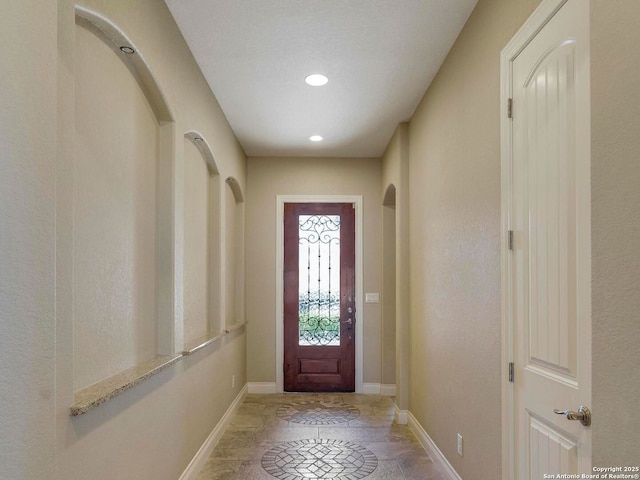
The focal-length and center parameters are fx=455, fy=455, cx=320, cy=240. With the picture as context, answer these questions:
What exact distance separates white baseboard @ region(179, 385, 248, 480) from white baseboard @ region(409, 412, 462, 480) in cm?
165

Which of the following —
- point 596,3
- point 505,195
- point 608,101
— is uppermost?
point 596,3

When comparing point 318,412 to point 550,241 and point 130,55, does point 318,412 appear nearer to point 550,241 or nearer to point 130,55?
point 550,241

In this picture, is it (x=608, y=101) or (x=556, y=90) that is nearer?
(x=608, y=101)

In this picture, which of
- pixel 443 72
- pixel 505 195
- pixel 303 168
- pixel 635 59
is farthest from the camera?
pixel 303 168

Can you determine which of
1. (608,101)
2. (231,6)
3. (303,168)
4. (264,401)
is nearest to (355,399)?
(264,401)

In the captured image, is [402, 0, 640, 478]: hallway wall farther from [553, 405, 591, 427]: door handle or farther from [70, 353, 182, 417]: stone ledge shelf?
[70, 353, 182, 417]: stone ledge shelf

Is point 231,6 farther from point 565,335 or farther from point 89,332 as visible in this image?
point 565,335

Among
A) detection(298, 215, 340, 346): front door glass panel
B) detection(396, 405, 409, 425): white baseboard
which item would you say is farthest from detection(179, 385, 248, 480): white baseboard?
detection(396, 405, 409, 425): white baseboard

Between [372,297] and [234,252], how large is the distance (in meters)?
1.73

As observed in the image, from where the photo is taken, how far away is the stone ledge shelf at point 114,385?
5.13 feet

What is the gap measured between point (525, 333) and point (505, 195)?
23.7 inches

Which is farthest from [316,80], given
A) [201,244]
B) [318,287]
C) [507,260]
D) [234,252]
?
[318,287]

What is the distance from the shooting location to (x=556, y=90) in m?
1.61

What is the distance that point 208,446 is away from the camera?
3428 millimetres
